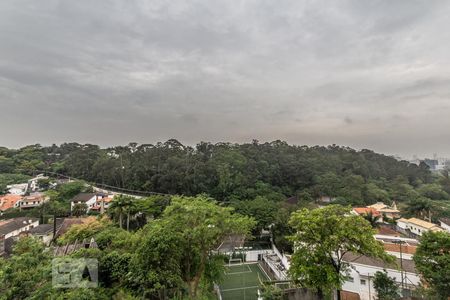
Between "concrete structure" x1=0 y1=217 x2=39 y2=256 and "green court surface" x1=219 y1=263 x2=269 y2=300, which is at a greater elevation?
"concrete structure" x1=0 y1=217 x2=39 y2=256

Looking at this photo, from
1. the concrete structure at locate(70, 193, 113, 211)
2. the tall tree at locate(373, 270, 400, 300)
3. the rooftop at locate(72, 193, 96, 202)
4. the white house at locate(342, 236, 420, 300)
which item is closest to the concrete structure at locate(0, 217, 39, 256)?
the concrete structure at locate(70, 193, 113, 211)

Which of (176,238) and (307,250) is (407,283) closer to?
(307,250)

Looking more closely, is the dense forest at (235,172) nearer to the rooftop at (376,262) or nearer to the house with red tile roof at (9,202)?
the house with red tile roof at (9,202)

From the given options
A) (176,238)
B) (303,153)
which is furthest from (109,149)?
(176,238)

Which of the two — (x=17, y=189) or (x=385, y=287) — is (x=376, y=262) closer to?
(x=385, y=287)

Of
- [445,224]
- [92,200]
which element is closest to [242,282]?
[445,224]

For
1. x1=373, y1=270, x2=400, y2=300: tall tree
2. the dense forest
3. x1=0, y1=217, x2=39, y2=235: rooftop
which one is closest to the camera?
x1=373, y1=270, x2=400, y2=300: tall tree

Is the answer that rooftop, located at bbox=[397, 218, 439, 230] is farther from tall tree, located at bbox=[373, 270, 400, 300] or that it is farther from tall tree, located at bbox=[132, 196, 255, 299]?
tall tree, located at bbox=[132, 196, 255, 299]
